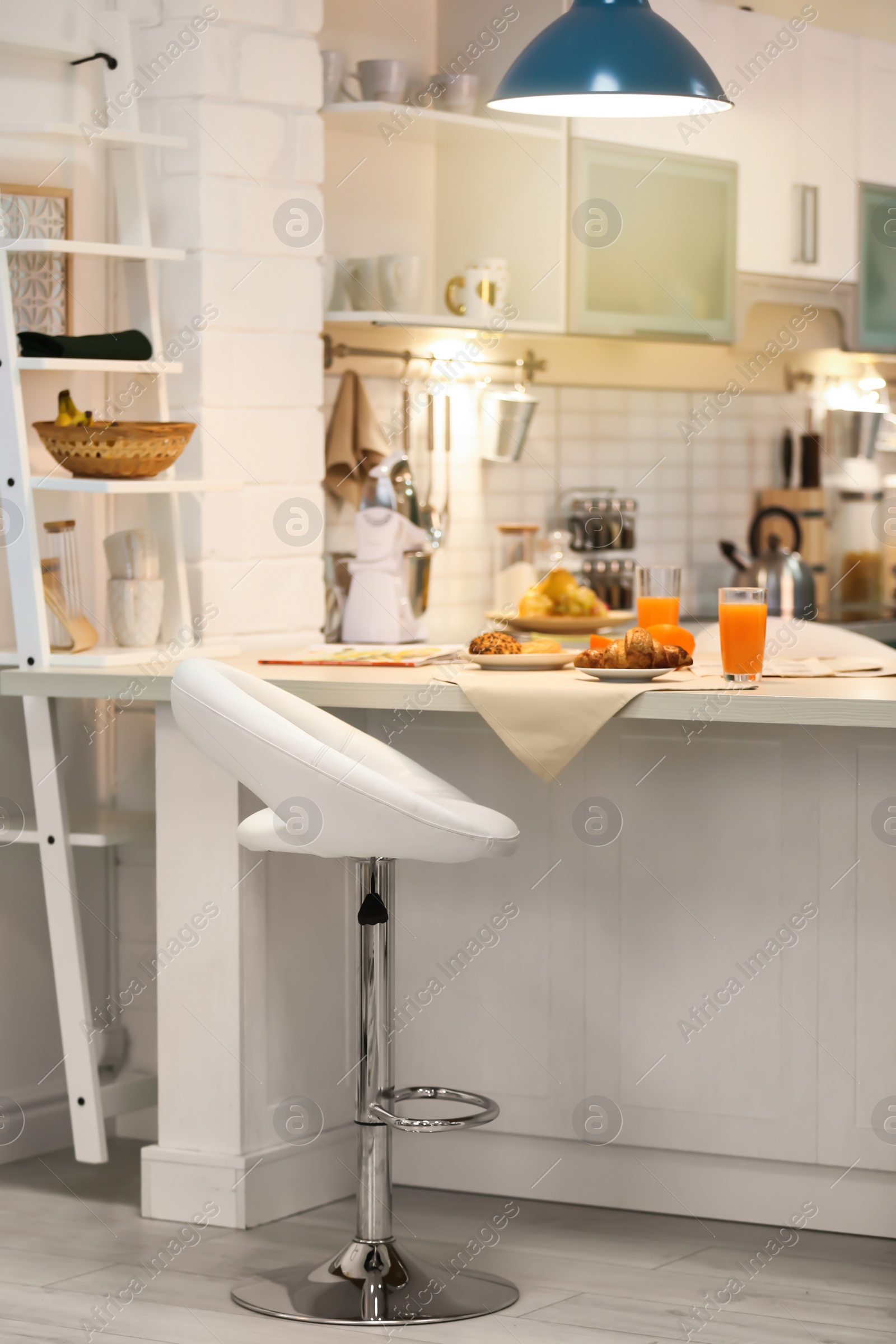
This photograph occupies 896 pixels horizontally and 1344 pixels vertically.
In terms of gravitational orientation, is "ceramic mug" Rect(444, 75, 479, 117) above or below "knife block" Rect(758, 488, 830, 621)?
above

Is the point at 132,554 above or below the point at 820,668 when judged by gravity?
above

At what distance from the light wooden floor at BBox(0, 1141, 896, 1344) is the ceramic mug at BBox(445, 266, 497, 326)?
2.08 m

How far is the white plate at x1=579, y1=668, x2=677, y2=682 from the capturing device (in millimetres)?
2799

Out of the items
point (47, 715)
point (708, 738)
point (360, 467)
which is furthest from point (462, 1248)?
point (360, 467)

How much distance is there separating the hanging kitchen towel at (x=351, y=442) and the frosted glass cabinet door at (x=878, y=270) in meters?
1.74

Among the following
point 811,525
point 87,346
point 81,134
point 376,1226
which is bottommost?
point 376,1226

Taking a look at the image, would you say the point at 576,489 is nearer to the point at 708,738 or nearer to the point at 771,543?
the point at 771,543

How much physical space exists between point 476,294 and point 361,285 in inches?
11.8

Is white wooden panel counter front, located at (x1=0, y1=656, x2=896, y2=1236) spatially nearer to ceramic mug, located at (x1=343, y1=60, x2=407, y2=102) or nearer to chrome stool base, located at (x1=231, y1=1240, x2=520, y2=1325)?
chrome stool base, located at (x1=231, y1=1240, x2=520, y2=1325)

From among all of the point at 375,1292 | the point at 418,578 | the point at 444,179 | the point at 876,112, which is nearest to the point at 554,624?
the point at 418,578

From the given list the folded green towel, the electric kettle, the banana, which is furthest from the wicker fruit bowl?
the electric kettle

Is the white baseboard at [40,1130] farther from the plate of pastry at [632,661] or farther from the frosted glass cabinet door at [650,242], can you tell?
the frosted glass cabinet door at [650,242]

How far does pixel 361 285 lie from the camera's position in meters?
4.17

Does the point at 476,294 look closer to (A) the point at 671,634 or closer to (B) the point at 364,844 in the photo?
(A) the point at 671,634
